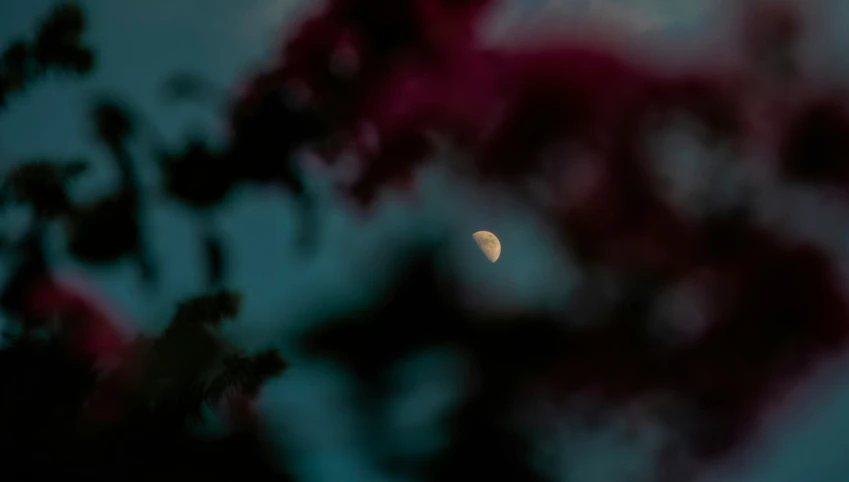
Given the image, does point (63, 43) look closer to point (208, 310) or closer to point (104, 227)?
point (104, 227)

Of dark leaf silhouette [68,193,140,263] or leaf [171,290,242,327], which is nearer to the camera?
leaf [171,290,242,327]

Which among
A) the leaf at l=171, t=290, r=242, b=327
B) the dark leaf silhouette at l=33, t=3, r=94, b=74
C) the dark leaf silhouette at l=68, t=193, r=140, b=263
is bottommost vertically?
the leaf at l=171, t=290, r=242, b=327

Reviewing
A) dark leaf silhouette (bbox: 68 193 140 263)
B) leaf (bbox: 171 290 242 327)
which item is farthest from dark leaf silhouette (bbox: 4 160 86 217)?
leaf (bbox: 171 290 242 327)

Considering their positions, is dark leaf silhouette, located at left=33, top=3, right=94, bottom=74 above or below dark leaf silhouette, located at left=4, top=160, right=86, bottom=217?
above

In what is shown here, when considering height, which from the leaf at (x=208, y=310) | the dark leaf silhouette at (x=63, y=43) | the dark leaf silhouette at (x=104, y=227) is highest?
the dark leaf silhouette at (x=63, y=43)

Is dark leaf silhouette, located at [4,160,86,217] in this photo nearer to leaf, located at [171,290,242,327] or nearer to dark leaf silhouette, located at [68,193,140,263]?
dark leaf silhouette, located at [68,193,140,263]

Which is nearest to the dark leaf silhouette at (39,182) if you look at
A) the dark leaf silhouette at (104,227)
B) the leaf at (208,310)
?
the dark leaf silhouette at (104,227)

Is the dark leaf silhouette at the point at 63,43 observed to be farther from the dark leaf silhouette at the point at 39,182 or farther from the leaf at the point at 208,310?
the leaf at the point at 208,310

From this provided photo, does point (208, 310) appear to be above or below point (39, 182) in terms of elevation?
below

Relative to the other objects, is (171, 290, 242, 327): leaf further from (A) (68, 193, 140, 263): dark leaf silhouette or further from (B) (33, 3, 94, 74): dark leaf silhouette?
(B) (33, 3, 94, 74): dark leaf silhouette

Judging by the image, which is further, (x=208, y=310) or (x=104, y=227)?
(x=104, y=227)

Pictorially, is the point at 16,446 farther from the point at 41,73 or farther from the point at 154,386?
the point at 41,73

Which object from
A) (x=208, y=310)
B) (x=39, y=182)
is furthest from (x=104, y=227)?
(x=208, y=310)

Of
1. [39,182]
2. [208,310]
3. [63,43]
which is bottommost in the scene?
[208,310]
